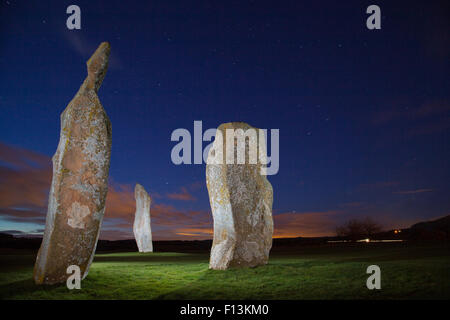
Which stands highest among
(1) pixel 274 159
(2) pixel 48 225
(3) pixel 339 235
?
(1) pixel 274 159

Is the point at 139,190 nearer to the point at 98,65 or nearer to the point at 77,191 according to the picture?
the point at 98,65

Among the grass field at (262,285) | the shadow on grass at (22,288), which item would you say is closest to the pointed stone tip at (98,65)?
the shadow on grass at (22,288)

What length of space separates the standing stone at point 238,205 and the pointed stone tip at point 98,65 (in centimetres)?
482

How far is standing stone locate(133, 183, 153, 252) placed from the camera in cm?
2769

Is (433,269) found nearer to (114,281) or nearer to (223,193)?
(223,193)

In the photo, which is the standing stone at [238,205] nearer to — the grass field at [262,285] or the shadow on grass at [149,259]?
the grass field at [262,285]

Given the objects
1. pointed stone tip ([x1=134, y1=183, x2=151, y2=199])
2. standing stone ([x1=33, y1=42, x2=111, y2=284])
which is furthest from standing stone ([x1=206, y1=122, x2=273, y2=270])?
pointed stone tip ([x1=134, y1=183, x2=151, y2=199])

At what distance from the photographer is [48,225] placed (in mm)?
9539

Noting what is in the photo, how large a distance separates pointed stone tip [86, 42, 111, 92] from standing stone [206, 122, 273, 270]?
4822 mm

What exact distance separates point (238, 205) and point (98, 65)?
661cm

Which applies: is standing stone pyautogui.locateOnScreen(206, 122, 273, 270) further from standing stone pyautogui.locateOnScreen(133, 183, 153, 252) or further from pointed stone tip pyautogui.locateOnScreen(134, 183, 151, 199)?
pointed stone tip pyautogui.locateOnScreen(134, 183, 151, 199)

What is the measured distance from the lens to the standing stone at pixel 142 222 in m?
27.7
